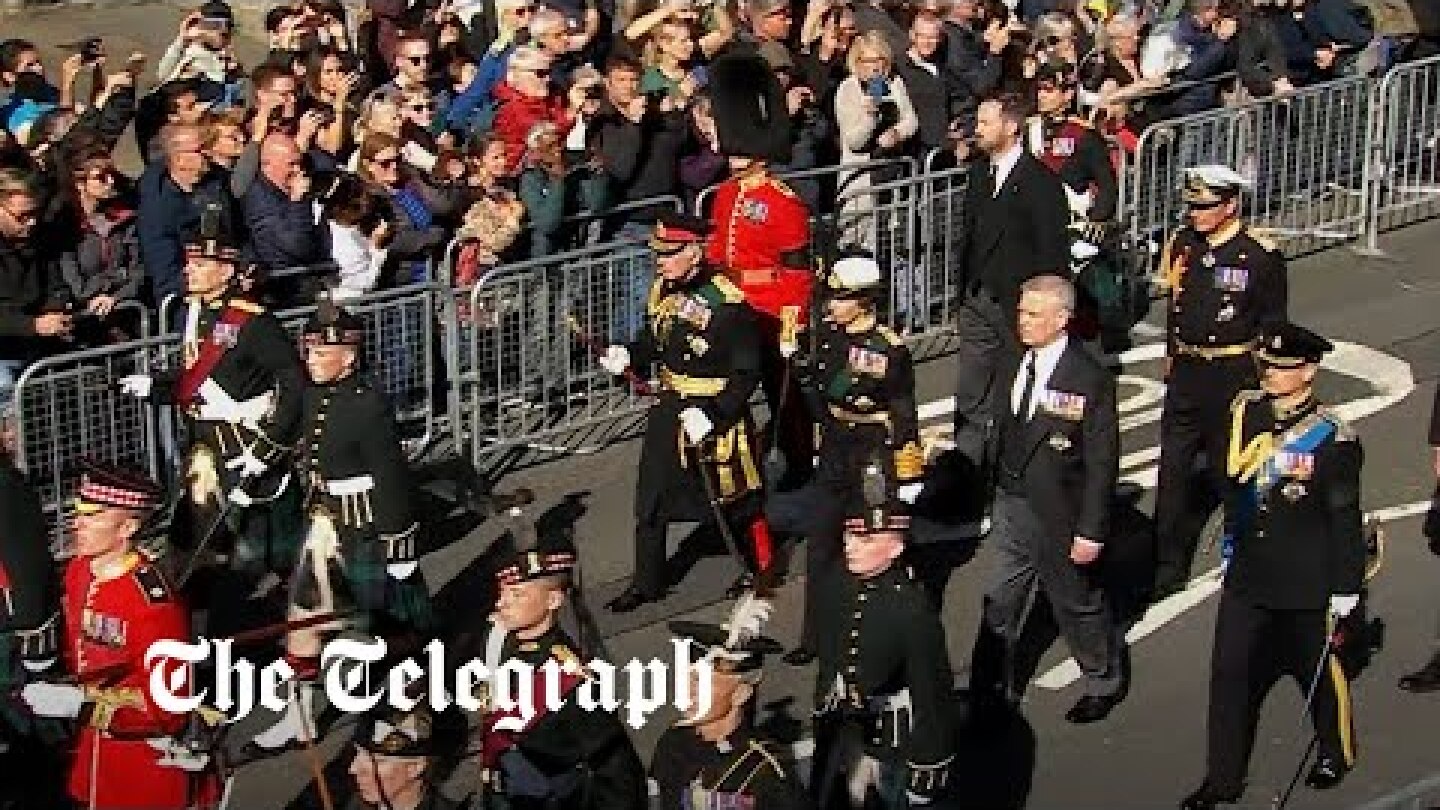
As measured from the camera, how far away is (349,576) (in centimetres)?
1129

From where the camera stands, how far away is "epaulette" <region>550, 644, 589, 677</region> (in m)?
9.30

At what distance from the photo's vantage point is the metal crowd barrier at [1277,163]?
56.3 feet

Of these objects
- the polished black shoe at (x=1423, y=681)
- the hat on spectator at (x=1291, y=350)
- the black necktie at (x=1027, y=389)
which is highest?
the hat on spectator at (x=1291, y=350)

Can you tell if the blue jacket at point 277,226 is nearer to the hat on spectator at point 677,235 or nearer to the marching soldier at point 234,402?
the marching soldier at point 234,402

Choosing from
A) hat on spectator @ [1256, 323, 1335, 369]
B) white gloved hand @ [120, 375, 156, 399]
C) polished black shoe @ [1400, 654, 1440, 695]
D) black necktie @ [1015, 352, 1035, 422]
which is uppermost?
hat on spectator @ [1256, 323, 1335, 369]

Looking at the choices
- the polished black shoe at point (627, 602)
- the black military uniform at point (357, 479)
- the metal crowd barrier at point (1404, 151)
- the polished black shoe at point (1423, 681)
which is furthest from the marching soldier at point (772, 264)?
the metal crowd barrier at point (1404, 151)

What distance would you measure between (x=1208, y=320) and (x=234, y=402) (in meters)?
4.36

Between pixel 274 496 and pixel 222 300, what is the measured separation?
2.87 ft

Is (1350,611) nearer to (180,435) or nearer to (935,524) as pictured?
(935,524)

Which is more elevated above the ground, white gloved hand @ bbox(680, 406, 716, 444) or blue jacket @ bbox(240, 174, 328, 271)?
blue jacket @ bbox(240, 174, 328, 271)

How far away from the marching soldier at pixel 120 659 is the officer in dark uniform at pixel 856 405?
10.5ft

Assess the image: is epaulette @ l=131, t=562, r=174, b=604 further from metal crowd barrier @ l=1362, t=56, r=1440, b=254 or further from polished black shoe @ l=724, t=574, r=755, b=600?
metal crowd barrier @ l=1362, t=56, r=1440, b=254

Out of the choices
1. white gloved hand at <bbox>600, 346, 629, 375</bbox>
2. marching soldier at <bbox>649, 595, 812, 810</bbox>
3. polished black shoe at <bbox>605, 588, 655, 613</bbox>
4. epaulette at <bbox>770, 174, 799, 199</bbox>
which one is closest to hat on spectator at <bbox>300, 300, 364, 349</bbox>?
white gloved hand at <bbox>600, 346, 629, 375</bbox>

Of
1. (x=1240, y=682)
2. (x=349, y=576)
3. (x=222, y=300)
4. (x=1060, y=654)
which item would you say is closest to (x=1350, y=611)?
(x=1240, y=682)
